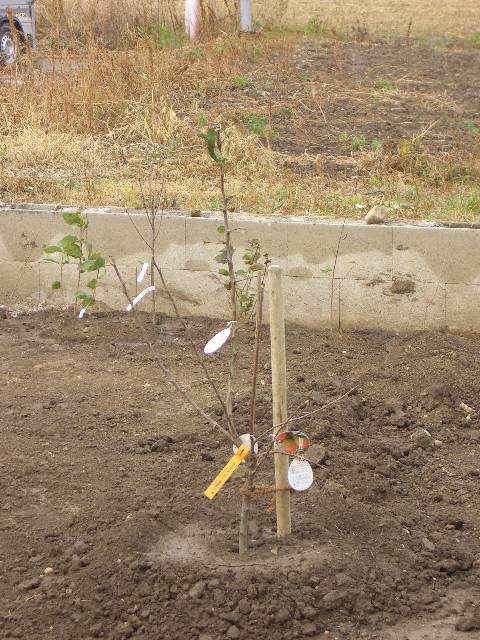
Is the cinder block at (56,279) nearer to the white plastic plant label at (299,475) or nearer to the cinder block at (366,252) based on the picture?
the cinder block at (366,252)

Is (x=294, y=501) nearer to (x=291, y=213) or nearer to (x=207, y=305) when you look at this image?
(x=207, y=305)

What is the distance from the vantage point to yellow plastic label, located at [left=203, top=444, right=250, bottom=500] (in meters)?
2.88

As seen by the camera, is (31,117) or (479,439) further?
(31,117)

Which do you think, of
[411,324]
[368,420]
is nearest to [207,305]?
[411,324]

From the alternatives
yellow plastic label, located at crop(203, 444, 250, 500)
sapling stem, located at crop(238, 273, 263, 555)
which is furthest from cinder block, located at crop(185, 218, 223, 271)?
yellow plastic label, located at crop(203, 444, 250, 500)

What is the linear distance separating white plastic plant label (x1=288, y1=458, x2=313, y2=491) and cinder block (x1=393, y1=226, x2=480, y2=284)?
2.70 m

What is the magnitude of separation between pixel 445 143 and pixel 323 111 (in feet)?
4.55

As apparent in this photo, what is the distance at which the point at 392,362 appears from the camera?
5.06 m

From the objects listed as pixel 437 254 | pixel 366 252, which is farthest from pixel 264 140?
pixel 437 254

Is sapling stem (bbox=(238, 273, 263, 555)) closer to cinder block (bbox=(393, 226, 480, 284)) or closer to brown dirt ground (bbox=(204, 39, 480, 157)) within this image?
cinder block (bbox=(393, 226, 480, 284))

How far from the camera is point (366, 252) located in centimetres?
542

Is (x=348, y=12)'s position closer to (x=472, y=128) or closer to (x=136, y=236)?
(x=472, y=128)

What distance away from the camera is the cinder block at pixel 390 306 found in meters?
5.43

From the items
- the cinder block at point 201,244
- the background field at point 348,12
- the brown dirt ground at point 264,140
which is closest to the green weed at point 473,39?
the background field at point 348,12
